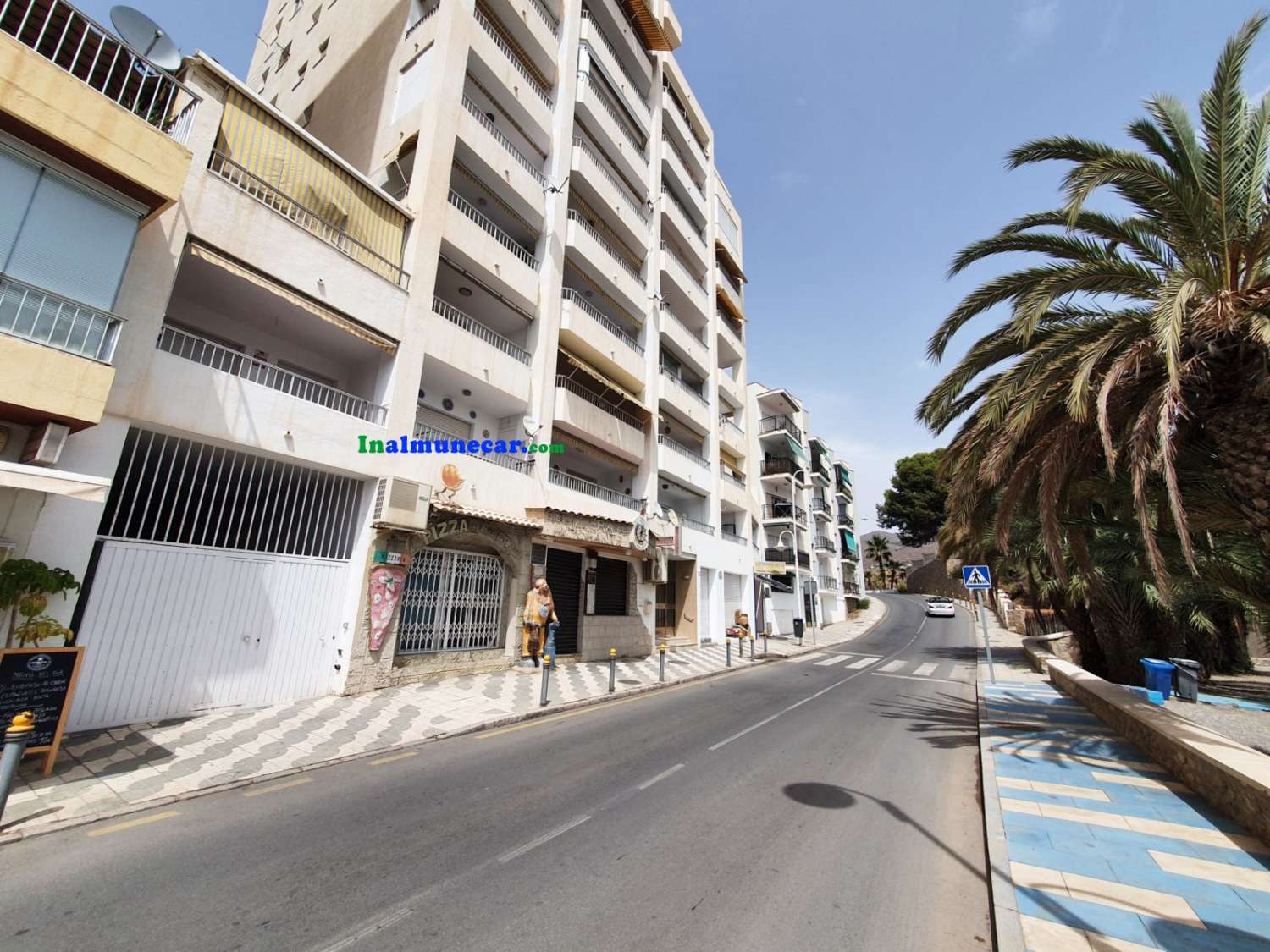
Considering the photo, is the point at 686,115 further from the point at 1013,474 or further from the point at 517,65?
the point at 1013,474

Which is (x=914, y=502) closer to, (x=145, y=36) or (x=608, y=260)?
(x=608, y=260)

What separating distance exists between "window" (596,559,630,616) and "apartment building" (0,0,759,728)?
87mm

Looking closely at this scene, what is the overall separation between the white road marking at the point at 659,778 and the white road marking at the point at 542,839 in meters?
1.07

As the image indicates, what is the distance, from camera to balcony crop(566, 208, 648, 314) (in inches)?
674

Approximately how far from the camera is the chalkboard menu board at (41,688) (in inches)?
207

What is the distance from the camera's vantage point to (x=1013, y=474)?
7781 millimetres

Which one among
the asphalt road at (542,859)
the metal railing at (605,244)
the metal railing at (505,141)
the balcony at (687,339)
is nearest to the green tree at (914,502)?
the balcony at (687,339)

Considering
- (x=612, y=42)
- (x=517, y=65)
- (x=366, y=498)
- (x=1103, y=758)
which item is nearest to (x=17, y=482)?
(x=366, y=498)

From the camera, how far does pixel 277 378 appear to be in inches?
432

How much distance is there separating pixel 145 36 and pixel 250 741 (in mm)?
10651

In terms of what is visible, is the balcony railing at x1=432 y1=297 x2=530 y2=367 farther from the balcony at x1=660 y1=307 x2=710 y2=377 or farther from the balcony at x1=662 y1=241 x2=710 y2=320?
the balcony at x1=662 y1=241 x2=710 y2=320

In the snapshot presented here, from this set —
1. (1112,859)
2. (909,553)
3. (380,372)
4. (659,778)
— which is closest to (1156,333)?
(1112,859)

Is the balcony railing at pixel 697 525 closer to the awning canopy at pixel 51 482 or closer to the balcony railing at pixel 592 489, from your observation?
the balcony railing at pixel 592 489

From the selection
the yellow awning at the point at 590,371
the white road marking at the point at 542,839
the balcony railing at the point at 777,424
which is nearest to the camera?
the white road marking at the point at 542,839
